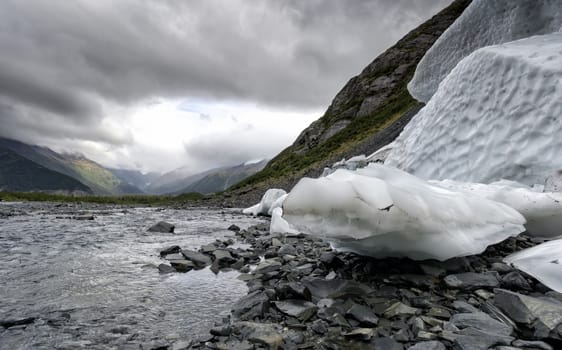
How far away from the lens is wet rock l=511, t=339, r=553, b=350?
2.53m

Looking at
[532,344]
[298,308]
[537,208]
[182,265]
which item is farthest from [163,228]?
[532,344]

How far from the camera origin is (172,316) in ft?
12.4

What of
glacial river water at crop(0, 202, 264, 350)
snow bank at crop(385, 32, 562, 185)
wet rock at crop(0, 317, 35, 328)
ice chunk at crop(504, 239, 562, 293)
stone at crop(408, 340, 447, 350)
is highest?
snow bank at crop(385, 32, 562, 185)

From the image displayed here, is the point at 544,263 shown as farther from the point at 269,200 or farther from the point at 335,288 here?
the point at 269,200

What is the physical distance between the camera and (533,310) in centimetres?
300

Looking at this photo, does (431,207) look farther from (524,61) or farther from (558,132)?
(524,61)

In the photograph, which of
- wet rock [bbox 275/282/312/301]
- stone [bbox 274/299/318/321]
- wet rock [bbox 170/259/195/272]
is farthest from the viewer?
wet rock [bbox 170/259/195/272]

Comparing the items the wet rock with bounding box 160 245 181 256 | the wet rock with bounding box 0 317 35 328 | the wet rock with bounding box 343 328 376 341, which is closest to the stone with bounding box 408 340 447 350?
the wet rock with bounding box 343 328 376 341

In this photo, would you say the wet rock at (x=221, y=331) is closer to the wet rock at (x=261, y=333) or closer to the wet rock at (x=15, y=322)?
the wet rock at (x=261, y=333)

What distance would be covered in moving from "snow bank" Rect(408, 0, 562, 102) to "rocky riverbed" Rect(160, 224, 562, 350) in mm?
11085

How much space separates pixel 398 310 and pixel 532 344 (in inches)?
43.8

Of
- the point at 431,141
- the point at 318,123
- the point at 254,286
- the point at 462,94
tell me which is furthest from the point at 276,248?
the point at 318,123

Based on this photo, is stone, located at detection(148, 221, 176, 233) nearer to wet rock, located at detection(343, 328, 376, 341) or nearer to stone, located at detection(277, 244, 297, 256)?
stone, located at detection(277, 244, 297, 256)

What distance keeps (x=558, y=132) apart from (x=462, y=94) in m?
3.50
